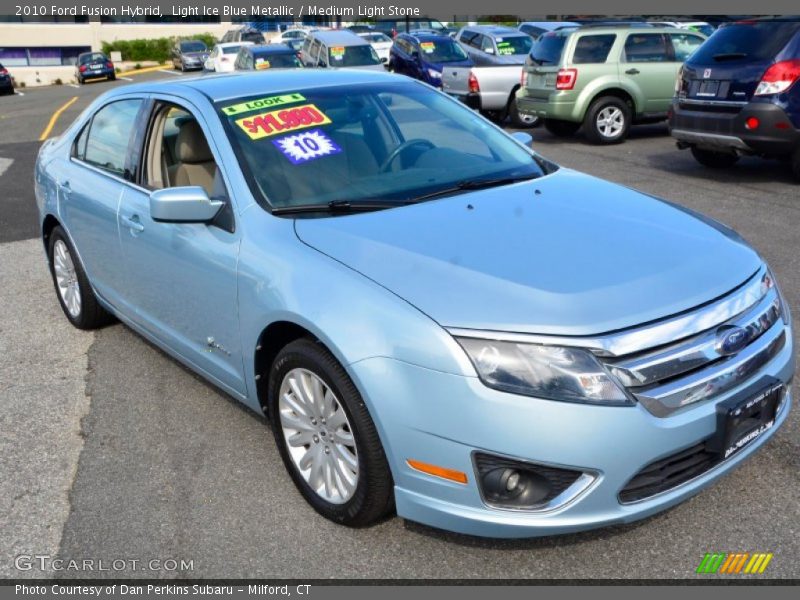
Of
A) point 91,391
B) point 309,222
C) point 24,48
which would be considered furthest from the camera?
point 24,48

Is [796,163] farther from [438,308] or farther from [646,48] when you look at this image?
[438,308]

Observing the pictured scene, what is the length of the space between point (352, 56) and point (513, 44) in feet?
12.1

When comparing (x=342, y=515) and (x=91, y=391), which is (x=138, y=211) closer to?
(x=91, y=391)

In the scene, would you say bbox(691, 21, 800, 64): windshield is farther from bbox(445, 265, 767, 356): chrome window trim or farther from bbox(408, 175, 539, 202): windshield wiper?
bbox(445, 265, 767, 356): chrome window trim

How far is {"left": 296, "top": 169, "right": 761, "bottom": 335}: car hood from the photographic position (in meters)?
2.69

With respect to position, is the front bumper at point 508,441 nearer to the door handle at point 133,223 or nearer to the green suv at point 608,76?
the door handle at point 133,223

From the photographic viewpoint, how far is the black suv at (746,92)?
8516 millimetres

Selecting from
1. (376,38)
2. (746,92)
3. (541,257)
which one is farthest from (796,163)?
(376,38)

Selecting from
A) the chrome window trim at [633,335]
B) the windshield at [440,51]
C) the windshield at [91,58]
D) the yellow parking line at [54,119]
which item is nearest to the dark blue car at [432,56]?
the windshield at [440,51]

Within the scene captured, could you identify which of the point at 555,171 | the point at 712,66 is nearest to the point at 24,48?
the point at 712,66

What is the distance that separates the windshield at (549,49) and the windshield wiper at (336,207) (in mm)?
9954

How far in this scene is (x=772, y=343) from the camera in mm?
3023

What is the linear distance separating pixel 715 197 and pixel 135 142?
6275 mm

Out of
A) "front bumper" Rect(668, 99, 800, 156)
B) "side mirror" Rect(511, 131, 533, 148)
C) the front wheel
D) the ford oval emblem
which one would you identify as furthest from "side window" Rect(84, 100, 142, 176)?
the front wheel
